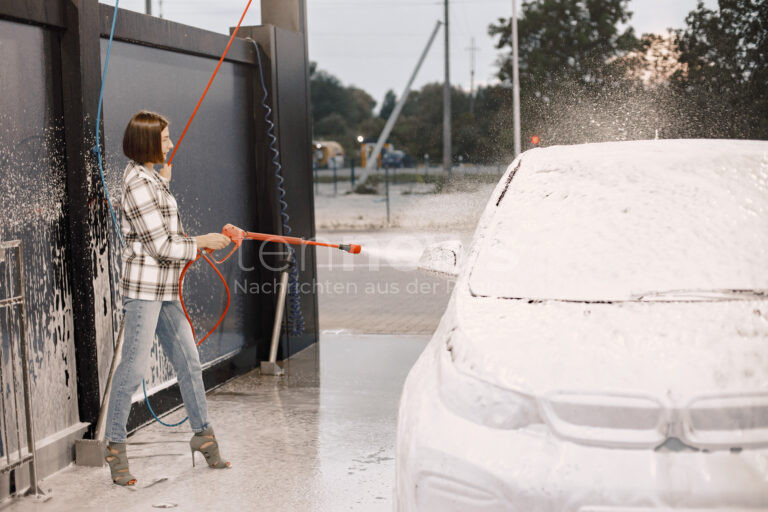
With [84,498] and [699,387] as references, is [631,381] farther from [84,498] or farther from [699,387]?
[84,498]

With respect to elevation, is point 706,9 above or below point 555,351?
above

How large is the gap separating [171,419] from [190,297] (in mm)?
920

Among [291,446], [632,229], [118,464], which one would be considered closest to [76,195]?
[118,464]

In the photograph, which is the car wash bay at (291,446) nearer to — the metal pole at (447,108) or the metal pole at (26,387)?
the metal pole at (26,387)

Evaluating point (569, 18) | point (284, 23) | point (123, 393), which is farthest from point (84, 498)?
point (569, 18)

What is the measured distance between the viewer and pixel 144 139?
4504 millimetres

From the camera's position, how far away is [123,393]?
14.9 feet

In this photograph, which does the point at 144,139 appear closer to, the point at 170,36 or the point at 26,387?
the point at 26,387

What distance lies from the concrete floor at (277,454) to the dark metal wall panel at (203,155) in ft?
1.61

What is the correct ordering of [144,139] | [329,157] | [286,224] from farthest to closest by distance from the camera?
1. [329,157]
2. [286,224]
3. [144,139]

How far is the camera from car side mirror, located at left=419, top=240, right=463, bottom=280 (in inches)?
161

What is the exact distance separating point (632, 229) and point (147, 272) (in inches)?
90.4

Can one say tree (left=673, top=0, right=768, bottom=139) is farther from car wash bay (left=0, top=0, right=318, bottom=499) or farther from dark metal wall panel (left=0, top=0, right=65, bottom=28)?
dark metal wall panel (left=0, top=0, right=65, bottom=28)

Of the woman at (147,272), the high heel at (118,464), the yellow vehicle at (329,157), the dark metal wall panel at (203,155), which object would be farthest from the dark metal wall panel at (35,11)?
the yellow vehicle at (329,157)
